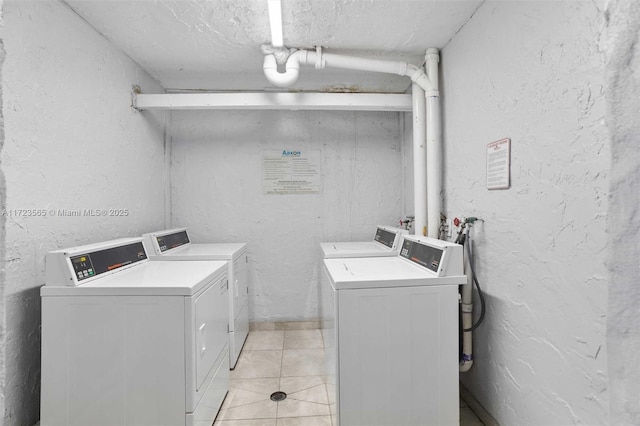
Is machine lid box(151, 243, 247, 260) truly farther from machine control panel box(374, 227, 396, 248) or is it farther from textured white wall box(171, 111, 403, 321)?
machine control panel box(374, 227, 396, 248)

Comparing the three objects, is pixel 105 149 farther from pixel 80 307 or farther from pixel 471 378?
pixel 471 378

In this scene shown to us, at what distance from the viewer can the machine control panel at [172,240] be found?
216 cm

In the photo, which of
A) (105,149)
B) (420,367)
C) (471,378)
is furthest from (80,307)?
(471,378)

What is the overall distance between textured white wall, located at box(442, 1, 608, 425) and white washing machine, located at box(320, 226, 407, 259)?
589mm

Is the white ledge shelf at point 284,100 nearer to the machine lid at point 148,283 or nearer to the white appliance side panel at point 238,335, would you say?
the machine lid at point 148,283

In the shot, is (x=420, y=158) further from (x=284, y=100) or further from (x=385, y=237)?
(x=284, y=100)

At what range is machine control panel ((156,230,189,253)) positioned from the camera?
2.16 meters

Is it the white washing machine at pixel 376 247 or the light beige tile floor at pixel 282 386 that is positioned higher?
the white washing machine at pixel 376 247

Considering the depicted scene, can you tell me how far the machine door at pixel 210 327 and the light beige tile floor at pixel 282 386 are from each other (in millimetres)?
371

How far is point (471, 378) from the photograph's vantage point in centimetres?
175

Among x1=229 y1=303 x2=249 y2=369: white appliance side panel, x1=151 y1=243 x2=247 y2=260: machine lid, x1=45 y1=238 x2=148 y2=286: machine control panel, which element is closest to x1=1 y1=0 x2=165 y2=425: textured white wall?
x1=45 y1=238 x2=148 y2=286: machine control panel

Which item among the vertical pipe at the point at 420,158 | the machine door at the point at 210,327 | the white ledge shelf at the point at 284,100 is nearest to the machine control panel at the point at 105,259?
the machine door at the point at 210,327

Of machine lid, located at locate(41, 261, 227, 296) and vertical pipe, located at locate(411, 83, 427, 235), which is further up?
vertical pipe, located at locate(411, 83, 427, 235)

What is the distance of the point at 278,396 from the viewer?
1.83 meters
